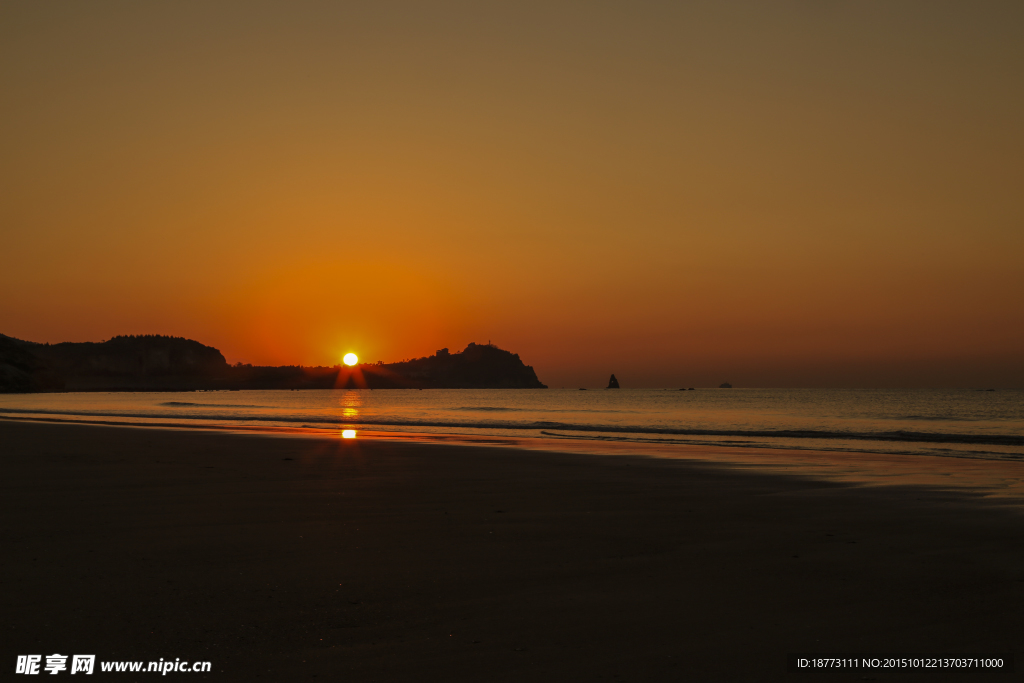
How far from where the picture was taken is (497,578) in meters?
5.55

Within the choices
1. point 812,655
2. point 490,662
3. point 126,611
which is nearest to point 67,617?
point 126,611

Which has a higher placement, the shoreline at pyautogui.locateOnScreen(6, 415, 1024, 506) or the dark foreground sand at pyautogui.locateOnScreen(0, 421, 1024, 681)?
the dark foreground sand at pyautogui.locateOnScreen(0, 421, 1024, 681)

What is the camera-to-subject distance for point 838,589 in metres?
5.38

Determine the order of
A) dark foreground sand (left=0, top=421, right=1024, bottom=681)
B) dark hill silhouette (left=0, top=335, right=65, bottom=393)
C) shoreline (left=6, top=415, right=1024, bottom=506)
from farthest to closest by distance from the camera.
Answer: dark hill silhouette (left=0, top=335, right=65, bottom=393) → shoreline (left=6, top=415, right=1024, bottom=506) → dark foreground sand (left=0, top=421, right=1024, bottom=681)

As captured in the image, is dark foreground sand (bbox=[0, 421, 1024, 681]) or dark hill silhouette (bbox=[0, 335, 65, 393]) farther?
dark hill silhouette (bbox=[0, 335, 65, 393])

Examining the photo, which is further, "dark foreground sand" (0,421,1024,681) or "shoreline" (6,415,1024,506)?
"shoreline" (6,415,1024,506)

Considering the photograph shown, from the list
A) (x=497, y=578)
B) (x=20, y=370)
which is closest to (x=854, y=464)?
(x=497, y=578)

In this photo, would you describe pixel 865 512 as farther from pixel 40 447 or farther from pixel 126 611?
pixel 40 447

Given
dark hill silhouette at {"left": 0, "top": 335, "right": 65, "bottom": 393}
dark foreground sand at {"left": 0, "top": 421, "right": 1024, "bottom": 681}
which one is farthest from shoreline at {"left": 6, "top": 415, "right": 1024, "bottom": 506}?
dark hill silhouette at {"left": 0, "top": 335, "right": 65, "bottom": 393}

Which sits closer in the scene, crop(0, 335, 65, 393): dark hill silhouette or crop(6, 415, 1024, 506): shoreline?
crop(6, 415, 1024, 506): shoreline

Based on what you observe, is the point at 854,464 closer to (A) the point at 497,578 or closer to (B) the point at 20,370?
(A) the point at 497,578

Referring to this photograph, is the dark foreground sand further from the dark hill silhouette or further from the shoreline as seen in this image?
the dark hill silhouette

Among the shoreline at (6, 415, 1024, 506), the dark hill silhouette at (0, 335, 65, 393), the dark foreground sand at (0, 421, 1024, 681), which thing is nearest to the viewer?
the dark foreground sand at (0, 421, 1024, 681)

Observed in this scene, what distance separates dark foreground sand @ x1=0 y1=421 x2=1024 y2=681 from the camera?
403cm
